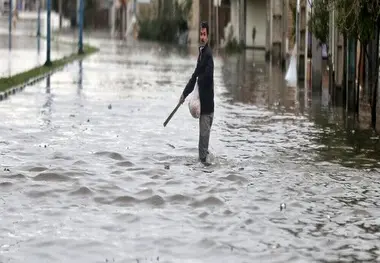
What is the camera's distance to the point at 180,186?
12.8 m

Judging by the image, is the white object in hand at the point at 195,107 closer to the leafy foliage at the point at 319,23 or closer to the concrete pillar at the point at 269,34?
the leafy foliage at the point at 319,23

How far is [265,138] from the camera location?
701 inches

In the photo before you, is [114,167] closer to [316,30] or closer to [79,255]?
[79,255]

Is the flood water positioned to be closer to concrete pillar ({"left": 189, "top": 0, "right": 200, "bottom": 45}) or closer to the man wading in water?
the man wading in water

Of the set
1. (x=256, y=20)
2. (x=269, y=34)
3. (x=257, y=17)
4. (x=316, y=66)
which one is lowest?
(x=316, y=66)

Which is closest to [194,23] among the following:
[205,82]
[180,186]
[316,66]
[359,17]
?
[316,66]

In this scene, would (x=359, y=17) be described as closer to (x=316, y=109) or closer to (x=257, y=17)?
(x=316, y=109)

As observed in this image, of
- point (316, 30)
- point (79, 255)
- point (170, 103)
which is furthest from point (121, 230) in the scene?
point (316, 30)

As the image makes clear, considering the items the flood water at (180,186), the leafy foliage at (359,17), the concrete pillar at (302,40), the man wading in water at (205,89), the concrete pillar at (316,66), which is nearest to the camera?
the flood water at (180,186)

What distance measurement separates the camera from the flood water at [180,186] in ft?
31.3

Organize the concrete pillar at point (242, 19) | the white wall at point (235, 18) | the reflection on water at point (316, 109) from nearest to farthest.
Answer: the reflection on water at point (316, 109) → the concrete pillar at point (242, 19) → the white wall at point (235, 18)

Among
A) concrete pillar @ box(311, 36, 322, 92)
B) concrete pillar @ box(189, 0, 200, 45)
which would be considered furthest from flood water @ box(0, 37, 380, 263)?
concrete pillar @ box(189, 0, 200, 45)

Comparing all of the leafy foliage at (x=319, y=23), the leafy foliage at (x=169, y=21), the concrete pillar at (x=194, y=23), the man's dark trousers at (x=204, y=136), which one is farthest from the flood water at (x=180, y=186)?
the leafy foliage at (x=169, y=21)

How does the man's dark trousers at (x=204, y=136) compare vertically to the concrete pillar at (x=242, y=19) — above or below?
below
